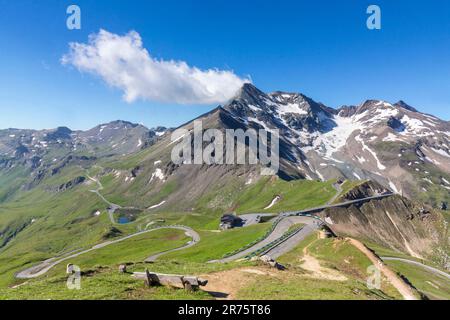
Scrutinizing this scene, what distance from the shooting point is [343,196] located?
618 feet

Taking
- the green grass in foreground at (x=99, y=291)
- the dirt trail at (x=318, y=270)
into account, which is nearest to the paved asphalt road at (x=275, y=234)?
the dirt trail at (x=318, y=270)

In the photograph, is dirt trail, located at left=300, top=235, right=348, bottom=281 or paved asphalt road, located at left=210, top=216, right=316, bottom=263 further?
paved asphalt road, located at left=210, top=216, right=316, bottom=263

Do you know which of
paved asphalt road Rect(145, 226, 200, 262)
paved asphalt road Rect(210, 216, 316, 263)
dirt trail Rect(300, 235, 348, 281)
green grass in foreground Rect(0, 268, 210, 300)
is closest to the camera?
green grass in foreground Rect(0, 268, 210, 300)

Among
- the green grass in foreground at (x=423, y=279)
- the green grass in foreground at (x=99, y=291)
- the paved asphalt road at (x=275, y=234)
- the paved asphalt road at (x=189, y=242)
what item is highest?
the green grass in foreground at (x=99, y=291)

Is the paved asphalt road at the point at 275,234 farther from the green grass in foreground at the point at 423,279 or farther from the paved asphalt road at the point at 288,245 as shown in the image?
the green grass in foreground at the point at 423,279

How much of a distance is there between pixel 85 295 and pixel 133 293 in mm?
3858

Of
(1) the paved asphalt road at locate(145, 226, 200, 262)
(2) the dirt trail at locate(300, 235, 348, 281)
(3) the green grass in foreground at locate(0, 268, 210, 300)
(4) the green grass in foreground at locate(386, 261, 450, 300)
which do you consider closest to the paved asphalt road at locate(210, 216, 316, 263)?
(2) the dirt trail at locate(300, 235, 348, 281)

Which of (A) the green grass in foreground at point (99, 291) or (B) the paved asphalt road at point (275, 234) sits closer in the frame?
(A) the green grass in foreground at point (99, 291)

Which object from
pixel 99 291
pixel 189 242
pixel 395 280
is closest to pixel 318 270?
pixel 395 280

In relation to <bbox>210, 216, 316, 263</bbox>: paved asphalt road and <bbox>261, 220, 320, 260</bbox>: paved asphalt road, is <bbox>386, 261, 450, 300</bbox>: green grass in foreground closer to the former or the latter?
<bbox>261, 220, 320, 260</bbox>: paved asphalt road
